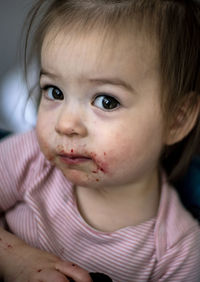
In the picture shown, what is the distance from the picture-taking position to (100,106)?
2.61 feet

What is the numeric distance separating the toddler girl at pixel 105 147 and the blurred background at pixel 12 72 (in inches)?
16.2

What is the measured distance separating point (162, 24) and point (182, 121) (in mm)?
241

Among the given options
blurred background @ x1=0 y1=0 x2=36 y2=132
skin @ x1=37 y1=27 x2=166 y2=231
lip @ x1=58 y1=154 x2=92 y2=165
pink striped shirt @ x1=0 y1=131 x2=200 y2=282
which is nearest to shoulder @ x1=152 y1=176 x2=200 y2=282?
pink striped shirt @ x1=0 y1=131 x2=200 y2=282

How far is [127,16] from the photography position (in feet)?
2.53

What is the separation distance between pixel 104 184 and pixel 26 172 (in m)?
0.27

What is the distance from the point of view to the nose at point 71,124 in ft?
2.49

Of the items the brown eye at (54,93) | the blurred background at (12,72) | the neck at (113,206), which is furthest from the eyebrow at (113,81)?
the blurred background at (12,72)

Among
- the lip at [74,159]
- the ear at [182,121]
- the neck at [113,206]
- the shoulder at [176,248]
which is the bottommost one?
the shoulder at [176,248]

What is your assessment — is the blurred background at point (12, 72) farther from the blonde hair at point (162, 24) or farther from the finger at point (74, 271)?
the finger at point (74, 271)

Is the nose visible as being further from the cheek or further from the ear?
the ear

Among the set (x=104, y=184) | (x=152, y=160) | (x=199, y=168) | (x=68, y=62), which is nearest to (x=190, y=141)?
(x=199, y=168)

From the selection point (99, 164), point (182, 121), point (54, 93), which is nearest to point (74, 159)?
point (99, 164)

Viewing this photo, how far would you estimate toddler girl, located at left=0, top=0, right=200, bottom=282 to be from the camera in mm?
767

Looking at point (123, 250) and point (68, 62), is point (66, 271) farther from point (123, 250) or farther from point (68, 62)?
point (68, 62)
